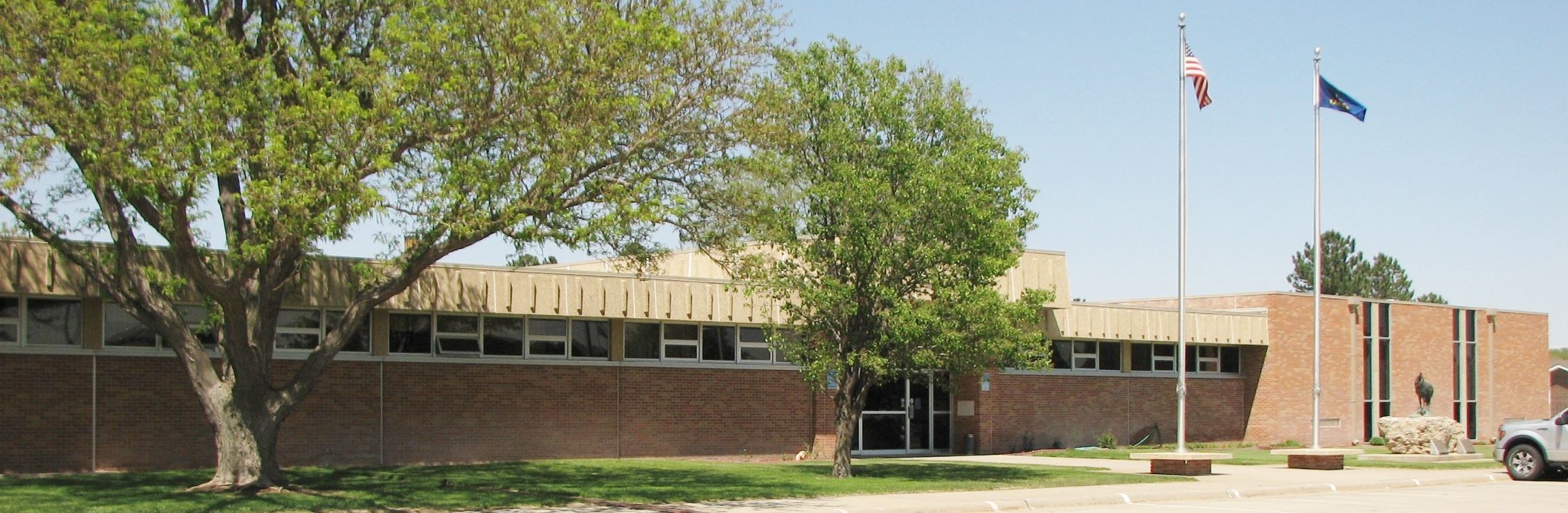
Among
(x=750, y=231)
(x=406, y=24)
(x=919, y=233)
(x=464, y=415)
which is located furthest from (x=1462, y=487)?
(x=406, y=24)

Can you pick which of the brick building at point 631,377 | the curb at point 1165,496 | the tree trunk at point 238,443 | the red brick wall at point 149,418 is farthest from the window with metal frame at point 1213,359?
the tree trunk at point 238,443

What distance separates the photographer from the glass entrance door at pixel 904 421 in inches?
1314

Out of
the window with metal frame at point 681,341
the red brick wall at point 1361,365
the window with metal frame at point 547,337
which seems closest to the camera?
the window with metal frame at point 547,337

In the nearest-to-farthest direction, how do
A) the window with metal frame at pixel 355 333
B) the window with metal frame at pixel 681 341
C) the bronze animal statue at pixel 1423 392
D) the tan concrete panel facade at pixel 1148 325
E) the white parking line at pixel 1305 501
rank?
the white parking line at pixel 1305 501 → the window with metal frame at pixel 355 333 → the window with metal frame at pixel 681 341 → the tan concrete panel facade at pixel 1148 325 → the bronze animal statue at pixel 1423 392

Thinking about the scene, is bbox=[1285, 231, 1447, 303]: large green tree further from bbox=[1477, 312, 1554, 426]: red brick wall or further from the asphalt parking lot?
the asphalt parking lot

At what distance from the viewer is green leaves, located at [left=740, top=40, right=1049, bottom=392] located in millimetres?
22344

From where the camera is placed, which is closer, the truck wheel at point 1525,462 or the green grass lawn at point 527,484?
the green grass lawn at point 527,484

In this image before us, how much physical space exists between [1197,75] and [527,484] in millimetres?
15958

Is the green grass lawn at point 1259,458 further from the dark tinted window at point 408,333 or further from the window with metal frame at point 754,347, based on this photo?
the dark tinted window at point 408,333

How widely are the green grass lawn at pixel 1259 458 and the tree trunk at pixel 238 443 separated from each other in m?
19.3

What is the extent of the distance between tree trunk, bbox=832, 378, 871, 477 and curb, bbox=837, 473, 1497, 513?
151 inches

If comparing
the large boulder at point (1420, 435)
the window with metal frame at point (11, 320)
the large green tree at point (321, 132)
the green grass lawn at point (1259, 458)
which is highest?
the large green tree at point (321, 132)

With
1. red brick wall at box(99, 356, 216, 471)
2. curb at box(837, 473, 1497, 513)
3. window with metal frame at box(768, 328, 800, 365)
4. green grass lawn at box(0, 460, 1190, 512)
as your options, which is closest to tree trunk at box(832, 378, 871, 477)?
green grass lawn at box(0, 460, 1190, 512)

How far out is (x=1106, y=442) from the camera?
119 feet
